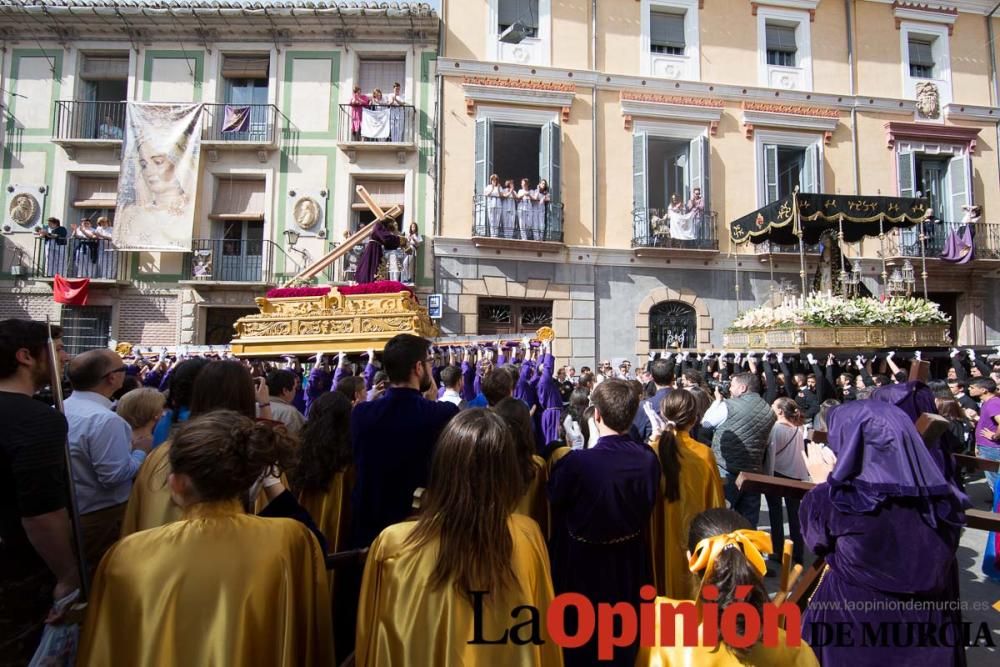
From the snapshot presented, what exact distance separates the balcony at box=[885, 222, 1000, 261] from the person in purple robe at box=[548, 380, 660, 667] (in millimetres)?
15665

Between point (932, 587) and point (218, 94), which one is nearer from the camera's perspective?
point (932, 587)

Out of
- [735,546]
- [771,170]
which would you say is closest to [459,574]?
[735,546]

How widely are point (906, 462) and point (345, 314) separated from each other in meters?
7.05

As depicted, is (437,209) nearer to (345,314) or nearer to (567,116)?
(567,116)

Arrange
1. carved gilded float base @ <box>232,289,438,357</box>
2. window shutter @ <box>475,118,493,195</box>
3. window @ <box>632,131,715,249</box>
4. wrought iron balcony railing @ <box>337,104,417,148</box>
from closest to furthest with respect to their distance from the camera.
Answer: carved gilded float base @ <box>232,289,438,357</box>, window shutter @ <box>475,118,493,195</box>, wrought iron balcony railing @ <box>337,104,417,148</box>, window @ <box>632,131,715,249</box>

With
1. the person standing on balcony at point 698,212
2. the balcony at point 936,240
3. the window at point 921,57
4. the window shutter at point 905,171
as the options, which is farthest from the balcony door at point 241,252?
the window at point 921,57

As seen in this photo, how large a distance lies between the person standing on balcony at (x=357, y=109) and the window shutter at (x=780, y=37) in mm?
11087

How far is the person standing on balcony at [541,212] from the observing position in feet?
44.8

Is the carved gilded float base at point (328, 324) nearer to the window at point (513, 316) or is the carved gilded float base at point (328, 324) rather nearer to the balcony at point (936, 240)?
the window at point (513, 316)

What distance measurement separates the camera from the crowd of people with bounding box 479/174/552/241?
44.3 feet

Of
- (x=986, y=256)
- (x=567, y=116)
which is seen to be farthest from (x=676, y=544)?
(x=986, y=256)

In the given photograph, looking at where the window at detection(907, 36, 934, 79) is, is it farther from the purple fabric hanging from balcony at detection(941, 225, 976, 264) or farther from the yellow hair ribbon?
the yellow hair ribbon

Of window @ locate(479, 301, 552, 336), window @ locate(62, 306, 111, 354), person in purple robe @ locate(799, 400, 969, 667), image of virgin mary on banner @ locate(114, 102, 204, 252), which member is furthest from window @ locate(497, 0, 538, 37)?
person in purple robe @ locate(799, 400, 969, 667)

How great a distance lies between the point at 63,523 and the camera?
2.08 meters
